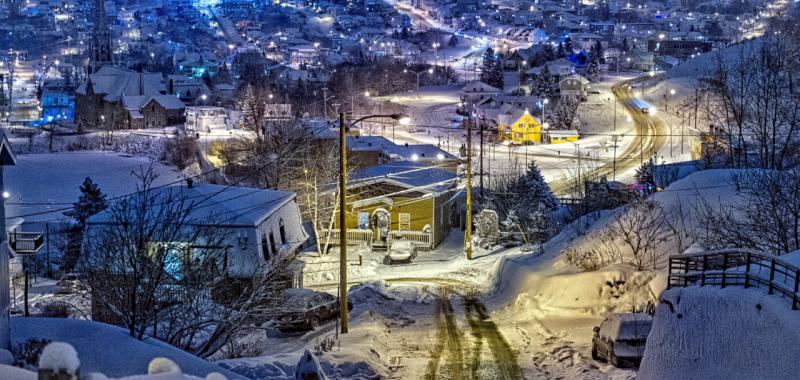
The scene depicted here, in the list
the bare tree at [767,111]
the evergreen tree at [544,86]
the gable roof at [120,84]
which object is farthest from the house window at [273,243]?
the gable roof at [120,84]

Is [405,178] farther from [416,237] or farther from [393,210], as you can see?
[416,237]

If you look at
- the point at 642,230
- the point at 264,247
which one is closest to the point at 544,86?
the point at 642,230

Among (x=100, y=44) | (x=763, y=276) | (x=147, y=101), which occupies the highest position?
(x=100, y=44)

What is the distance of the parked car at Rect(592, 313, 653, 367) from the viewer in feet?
40.3

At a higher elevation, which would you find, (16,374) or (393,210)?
(16,374)

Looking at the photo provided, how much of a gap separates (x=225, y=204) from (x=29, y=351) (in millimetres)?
10894

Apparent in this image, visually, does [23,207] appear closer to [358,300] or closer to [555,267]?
[358,300]

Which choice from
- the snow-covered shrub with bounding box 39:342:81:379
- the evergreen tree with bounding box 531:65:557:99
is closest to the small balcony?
the snow-covered shrub with bounding box 39:342:81:379

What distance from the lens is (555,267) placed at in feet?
61.9

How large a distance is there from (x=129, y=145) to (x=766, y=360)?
5823 cm

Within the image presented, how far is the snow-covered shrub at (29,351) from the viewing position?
24.1 feet

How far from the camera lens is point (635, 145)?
53.3 metres

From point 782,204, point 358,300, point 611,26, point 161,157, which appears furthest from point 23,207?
point 611,26

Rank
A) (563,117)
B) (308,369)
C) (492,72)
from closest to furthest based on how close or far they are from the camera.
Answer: (308,369)
(563,117)
(492,72)
